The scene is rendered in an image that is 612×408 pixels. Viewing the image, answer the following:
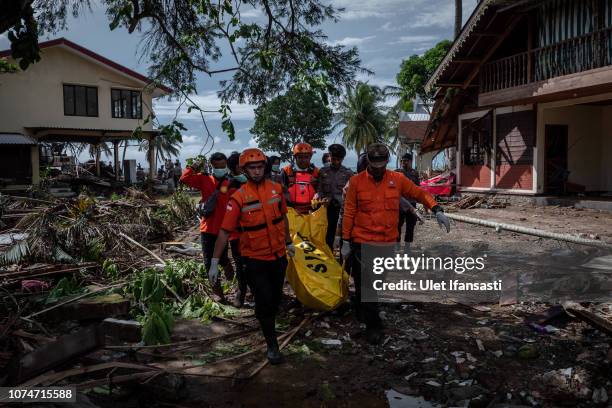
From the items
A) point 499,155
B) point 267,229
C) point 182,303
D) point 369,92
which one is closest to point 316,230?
point 267,229

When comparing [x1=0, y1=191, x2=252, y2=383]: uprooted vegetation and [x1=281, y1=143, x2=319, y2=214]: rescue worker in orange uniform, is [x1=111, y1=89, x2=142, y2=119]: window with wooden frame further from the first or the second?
[x1=281, y1=143, x2=319, y2=214]: rescue worker in orange uniform

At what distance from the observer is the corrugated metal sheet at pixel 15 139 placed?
22.4 meters

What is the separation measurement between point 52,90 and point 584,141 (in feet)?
76.3

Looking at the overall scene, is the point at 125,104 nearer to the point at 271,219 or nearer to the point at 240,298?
the point at 240,298

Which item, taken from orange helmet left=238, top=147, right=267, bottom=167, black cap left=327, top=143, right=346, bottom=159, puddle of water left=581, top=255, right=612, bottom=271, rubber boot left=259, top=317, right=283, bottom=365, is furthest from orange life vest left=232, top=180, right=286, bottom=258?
puddle of water left=581, top=255, right=612, bottom=271

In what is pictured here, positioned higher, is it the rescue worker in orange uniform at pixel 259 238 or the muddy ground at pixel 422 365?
the rescue worker in orange uniform at pixel 259 238

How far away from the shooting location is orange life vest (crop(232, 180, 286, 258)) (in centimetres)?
428

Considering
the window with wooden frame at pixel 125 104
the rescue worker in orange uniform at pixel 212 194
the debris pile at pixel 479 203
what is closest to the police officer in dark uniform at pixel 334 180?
the rescue worker in orange uniform at pixel 212 194

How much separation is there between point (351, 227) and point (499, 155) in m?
13.3

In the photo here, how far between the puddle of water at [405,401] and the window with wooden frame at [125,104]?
25904mm

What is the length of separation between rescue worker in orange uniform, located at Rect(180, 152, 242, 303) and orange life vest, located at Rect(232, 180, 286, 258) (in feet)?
4.55

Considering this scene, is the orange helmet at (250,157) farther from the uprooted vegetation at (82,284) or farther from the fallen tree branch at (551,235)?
the fallen tree branch at (551,235)

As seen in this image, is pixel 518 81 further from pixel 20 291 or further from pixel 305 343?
pixel 20 291

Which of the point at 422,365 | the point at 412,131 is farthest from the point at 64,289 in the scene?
the point at 412,131
